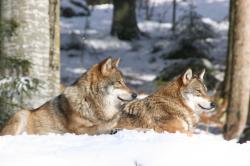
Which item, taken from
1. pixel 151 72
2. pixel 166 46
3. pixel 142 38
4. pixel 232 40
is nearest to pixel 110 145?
pixel 232 40

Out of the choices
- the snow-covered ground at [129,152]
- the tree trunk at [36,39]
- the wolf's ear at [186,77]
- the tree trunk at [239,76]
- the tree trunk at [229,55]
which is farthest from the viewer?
the tree trunk at [229,55]

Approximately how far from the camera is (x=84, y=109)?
28.1 feet

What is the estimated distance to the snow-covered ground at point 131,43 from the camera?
918 inches

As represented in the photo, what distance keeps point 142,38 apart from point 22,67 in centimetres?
1763

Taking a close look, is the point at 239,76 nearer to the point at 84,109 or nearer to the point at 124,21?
the point at 84,109

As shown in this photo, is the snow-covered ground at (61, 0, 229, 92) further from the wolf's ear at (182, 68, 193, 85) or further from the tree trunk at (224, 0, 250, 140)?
the wolf's ear at (182, 68, 193, 85)

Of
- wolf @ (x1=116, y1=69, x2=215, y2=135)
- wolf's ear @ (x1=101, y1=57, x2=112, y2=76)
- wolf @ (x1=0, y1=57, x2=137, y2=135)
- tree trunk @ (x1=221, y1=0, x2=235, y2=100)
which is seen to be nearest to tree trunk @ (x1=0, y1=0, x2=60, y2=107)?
wolf @ (x1=0, y1=57, x2=137, y2=135)

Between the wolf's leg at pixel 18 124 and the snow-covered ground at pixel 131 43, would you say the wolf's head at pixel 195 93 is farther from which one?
the snow-covered ground at pixel 131 43

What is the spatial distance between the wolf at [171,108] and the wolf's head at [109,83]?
0.21m

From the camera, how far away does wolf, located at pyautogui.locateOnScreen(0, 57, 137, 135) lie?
27.5 ft

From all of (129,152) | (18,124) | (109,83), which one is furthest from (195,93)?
(129,152)

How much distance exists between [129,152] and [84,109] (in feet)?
12.4

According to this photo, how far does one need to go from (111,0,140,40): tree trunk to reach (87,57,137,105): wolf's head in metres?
17.8

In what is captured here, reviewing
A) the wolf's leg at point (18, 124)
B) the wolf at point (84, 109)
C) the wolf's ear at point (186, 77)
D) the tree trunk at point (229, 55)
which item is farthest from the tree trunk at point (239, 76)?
the wolf's leg at point (18, 124)
